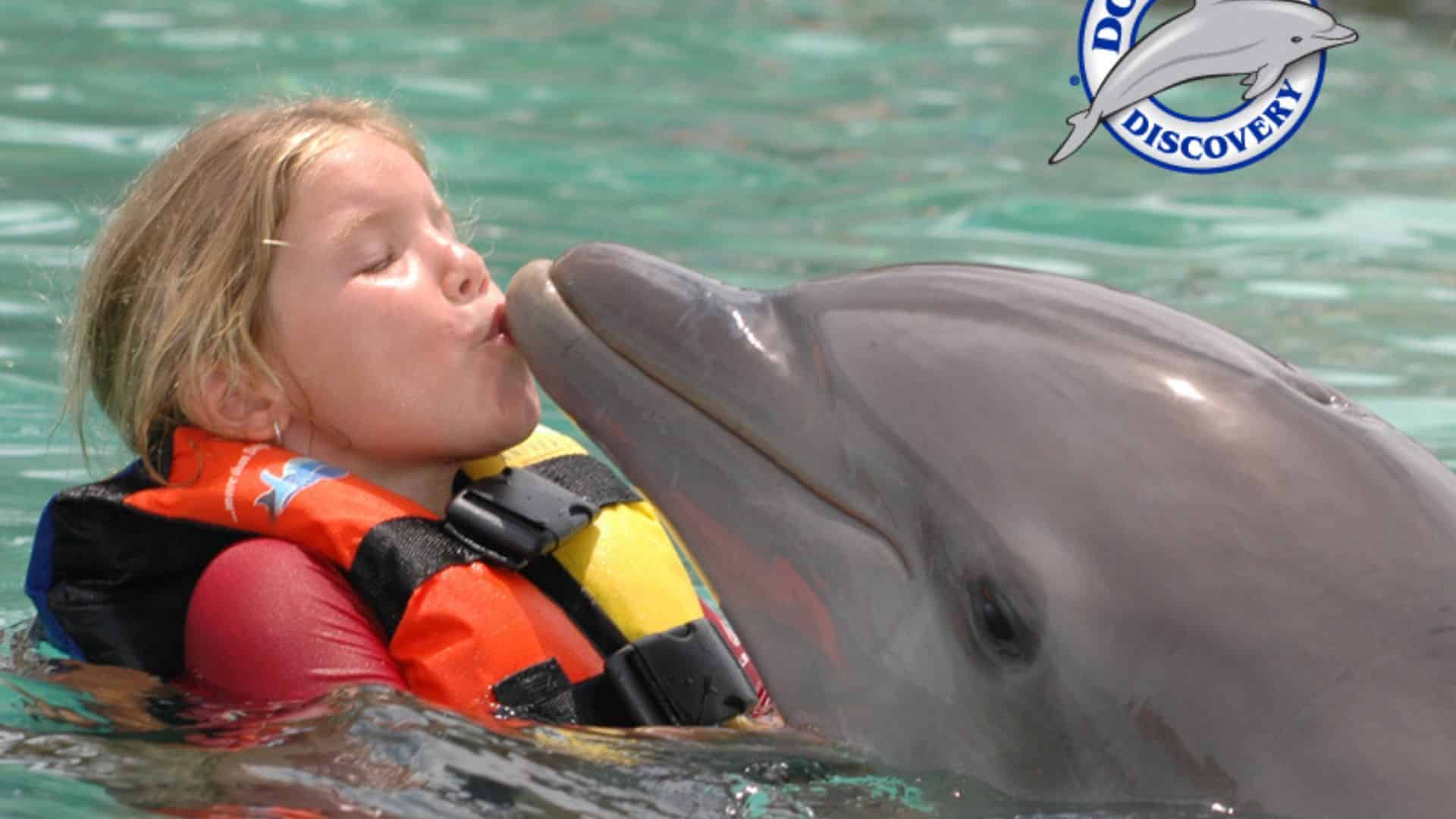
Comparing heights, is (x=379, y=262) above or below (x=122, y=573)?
above

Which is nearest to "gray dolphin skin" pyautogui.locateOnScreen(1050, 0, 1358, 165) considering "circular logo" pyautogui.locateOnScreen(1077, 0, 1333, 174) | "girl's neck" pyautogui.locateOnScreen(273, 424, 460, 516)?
"circular logo" pyautogui.locateOnScreen(1077, 0, 1333, 174)

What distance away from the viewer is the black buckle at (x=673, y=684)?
484 centimetres

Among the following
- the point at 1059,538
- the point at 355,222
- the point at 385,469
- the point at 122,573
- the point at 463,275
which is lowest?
the point at 122,573

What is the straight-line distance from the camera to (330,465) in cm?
514

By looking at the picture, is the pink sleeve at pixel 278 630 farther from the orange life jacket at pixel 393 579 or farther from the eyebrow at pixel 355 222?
the eyebrow at pixel 355 222

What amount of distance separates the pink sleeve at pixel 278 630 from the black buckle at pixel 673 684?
518mm

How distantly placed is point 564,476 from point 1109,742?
214 centimetres

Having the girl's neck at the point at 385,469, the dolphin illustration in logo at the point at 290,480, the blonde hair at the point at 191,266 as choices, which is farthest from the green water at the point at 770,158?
the dolphin illustration in logo at the point at 290,480

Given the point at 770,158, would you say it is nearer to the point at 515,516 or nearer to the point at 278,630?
the point at 515,516

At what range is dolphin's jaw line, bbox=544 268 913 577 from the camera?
393cm

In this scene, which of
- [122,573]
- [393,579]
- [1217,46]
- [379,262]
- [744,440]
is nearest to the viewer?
[744,440]

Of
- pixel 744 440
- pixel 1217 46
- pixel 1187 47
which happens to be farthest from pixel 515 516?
pixel 1217 46

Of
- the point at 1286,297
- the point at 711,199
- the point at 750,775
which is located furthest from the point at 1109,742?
the point at 711,199

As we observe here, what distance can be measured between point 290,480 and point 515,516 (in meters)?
0.51
